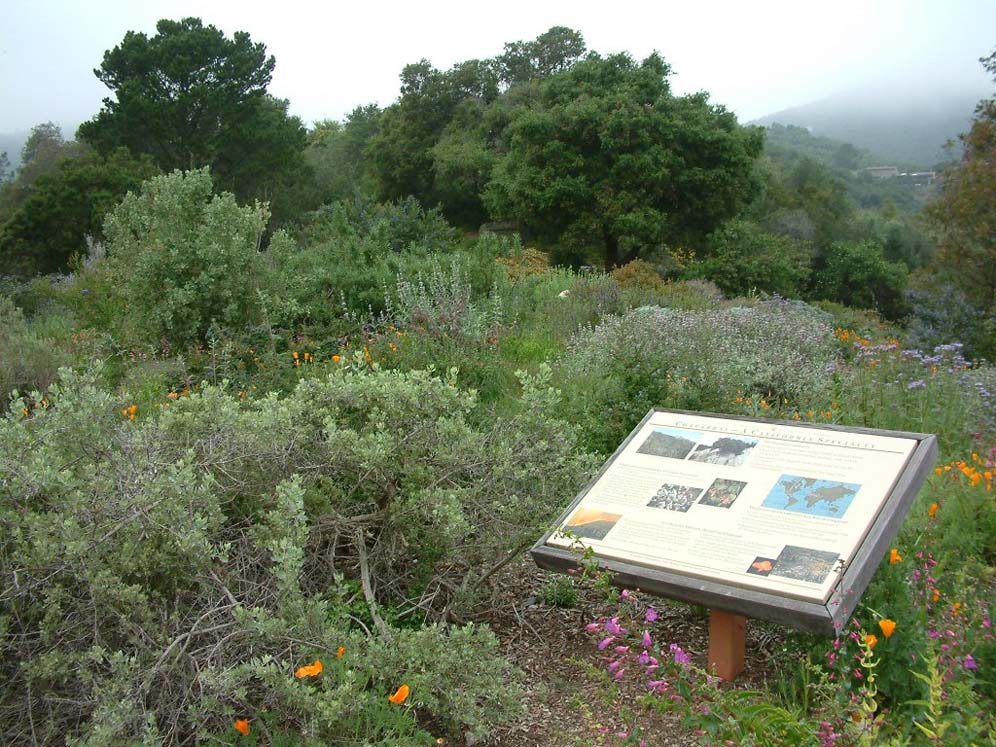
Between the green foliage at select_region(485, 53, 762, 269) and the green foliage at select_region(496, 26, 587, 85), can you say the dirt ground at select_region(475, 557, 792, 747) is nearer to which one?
the green foliage at select_region(485, 53, 762, 269)

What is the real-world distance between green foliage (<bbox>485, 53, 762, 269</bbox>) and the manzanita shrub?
70.4ft

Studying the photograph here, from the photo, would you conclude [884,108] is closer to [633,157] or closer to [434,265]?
[633,157]

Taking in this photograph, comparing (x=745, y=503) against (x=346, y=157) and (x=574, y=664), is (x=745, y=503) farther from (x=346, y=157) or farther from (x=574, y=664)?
(x=346, y=157)

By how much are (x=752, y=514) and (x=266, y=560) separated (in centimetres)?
177

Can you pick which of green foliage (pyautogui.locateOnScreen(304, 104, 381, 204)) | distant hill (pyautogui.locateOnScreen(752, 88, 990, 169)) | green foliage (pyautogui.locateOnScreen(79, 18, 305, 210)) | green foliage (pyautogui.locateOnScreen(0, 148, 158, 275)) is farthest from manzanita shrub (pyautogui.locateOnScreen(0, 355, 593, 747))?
distant hill (pyautogui.locateOnScreen(752, 88, 990, 169))

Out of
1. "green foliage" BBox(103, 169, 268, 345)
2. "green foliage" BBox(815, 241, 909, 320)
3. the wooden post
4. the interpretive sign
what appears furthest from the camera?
"green foliage" BBox(815, 241, 909, 320)

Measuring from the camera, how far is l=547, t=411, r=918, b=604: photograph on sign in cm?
285

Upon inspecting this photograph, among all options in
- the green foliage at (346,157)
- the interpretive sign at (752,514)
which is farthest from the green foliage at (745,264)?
the interpretive sign at (752,514)

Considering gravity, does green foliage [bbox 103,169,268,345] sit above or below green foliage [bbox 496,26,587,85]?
below

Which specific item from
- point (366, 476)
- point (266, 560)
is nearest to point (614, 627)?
point (366, 476)

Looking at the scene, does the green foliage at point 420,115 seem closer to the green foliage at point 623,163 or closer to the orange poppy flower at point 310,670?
the green foliage at point 623,163

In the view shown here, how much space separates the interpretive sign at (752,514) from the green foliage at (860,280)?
111ft

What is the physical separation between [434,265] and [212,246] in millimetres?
2742

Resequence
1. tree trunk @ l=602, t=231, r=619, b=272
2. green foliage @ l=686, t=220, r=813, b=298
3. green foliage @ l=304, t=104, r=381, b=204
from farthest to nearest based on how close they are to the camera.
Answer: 1. green foliage @ l=304, t=104, r=381, b=204
2. tree trunk @ l=602, t=231, r=619, b=272
3. green foliage @ l=686, t=220, r=813, b=298
